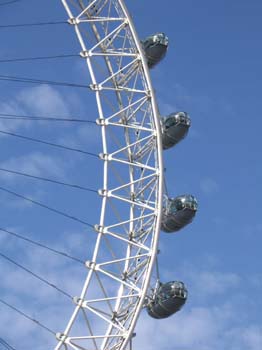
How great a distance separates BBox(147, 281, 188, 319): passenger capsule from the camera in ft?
113

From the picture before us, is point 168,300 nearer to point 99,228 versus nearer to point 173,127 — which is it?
point 99,228

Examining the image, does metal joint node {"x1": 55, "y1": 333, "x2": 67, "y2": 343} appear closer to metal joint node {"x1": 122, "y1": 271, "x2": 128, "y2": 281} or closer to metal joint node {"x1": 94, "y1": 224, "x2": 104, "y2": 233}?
metal joint node {"x1": 122, "y1": 271, "x2": 128, "y2": 281}

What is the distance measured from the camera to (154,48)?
39375 millimetres

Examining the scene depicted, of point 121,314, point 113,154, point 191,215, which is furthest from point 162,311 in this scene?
point 113,154

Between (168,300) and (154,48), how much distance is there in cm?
1060

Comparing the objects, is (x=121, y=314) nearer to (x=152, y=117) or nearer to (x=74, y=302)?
(x=74, y=302)

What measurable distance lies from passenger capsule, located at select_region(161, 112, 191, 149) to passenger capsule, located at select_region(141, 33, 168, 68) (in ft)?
9.16

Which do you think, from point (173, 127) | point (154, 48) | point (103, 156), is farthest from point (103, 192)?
point (154, 48)

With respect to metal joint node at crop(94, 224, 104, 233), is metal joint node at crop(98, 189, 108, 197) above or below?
above

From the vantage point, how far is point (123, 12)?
38.1 m

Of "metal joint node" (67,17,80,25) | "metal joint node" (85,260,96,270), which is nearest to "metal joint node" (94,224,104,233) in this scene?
"metal joint node" (85,260,96,270)

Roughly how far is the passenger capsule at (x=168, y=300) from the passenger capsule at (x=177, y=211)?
2.43m

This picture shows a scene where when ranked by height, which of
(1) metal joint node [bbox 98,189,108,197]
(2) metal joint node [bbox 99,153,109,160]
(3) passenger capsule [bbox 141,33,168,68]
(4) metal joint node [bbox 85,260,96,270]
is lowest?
(4) metal joint node [bbox 85,260,96,270]

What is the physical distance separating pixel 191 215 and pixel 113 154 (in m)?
3.68
